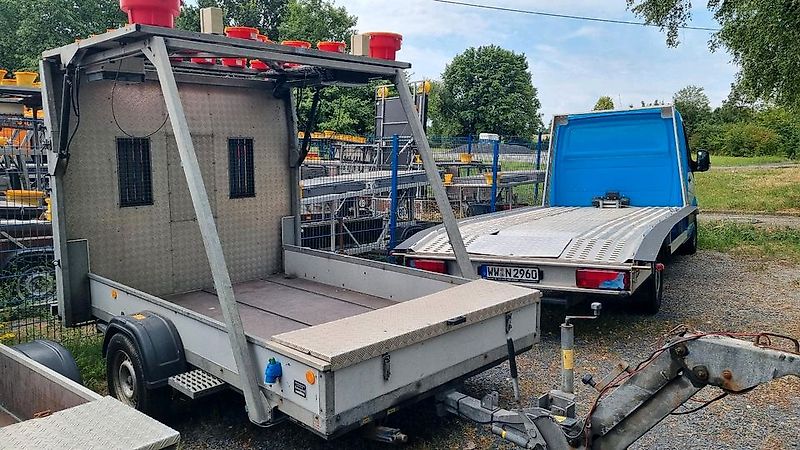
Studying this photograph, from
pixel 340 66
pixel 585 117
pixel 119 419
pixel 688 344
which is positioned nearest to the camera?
pixel 119 419

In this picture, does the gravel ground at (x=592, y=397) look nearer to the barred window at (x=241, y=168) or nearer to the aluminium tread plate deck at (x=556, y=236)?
the aluminium tread plate deck at (x=556, y=236)

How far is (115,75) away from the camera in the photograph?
4.75 metres

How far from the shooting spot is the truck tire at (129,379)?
4.01m

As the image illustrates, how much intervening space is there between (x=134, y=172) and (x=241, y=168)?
1.00m

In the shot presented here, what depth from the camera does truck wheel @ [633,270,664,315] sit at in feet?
21.0

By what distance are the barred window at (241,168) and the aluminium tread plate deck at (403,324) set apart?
2.70 metres

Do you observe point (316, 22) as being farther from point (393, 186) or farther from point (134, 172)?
point (134, 172)

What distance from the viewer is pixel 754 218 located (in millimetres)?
16938

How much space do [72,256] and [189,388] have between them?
80.0 inches

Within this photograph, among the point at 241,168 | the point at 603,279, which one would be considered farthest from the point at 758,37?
the point at 241,168

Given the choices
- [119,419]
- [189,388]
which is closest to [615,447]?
[119,419]

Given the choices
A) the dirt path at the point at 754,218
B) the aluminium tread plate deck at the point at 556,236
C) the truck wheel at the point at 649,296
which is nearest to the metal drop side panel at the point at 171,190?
the aluminium tread plate deck at the point at 556,236

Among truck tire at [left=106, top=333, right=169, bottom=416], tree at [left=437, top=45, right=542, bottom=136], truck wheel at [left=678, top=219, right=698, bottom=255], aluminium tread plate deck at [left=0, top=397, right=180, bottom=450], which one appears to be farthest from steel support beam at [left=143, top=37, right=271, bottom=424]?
tree at [left=437, top=45, right=542, bottom=136]

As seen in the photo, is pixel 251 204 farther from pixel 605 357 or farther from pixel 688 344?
pixel 688 344
